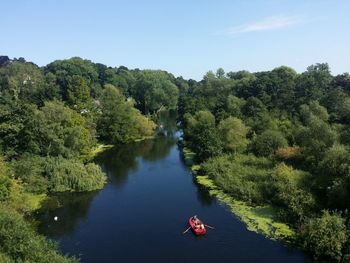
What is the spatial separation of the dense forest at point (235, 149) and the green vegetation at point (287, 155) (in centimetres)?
12

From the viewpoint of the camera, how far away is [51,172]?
46281 millimetres

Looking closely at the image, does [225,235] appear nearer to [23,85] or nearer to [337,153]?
[337,153]

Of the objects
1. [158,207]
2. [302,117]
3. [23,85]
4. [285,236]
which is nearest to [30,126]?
[158,207]

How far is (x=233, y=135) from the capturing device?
58.4 metres

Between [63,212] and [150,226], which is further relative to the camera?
[63,212]

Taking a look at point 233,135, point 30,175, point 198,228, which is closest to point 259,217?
point 198,228

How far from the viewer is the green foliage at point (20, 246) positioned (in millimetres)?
24578

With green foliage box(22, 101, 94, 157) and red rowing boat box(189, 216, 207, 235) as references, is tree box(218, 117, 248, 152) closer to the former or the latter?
green foliage box(22, 101, 94, 157)

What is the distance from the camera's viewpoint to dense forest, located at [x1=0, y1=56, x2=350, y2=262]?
97.2ft

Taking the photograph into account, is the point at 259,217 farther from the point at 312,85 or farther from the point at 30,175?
the point at 312,85

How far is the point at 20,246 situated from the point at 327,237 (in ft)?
70.5

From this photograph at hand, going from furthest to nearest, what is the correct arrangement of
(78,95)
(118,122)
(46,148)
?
(78,95) < (118,122) < (46,148)

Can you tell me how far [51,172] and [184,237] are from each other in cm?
2091

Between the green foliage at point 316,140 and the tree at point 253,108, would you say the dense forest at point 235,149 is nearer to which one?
the green foliage at point 316,140
